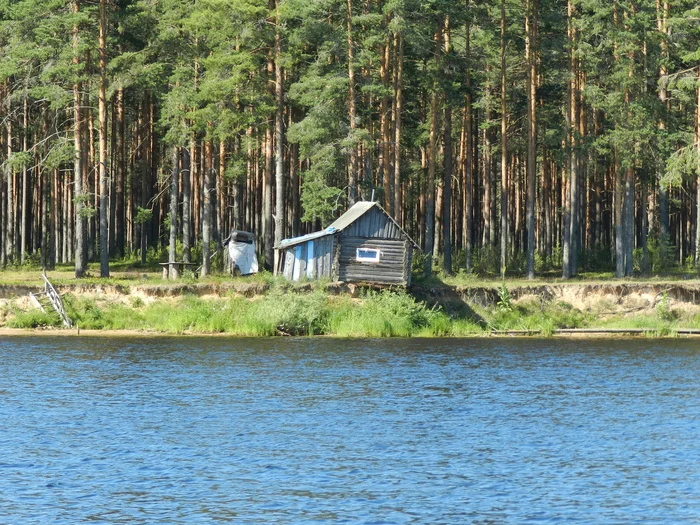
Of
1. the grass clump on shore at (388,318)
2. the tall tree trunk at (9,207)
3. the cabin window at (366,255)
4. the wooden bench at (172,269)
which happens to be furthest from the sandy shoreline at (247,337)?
the tall tree trunk at (9,207)

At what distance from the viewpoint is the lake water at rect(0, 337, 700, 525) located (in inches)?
688

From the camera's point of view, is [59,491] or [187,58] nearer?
[59,491]

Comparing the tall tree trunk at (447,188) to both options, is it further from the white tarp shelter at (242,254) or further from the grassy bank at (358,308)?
the white tarp shelter at (242,254)

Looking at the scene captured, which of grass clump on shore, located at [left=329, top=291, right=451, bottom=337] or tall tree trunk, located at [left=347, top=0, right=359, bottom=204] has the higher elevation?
tall tree trunk, located at [left=347, top=0, right=359, bottom=204]

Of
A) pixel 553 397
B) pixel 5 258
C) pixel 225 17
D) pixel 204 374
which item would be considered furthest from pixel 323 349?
pixel 5 258

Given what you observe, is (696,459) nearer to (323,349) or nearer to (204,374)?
(204,374)

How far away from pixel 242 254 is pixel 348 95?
27.9 ft

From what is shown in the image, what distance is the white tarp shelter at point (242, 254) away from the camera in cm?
5075

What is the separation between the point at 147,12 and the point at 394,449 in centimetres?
3401

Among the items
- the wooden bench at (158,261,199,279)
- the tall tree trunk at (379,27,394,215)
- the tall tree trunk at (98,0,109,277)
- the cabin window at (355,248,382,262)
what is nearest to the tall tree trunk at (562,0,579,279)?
the tall tree trunk at (379,27,394,215)

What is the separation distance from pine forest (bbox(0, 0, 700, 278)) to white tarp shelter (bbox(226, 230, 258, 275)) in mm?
909

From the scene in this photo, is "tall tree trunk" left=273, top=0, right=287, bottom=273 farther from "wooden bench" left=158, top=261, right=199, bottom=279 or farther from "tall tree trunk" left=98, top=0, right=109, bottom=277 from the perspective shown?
"tall tree trunk" left=98, top=0, right=109, bottom=277

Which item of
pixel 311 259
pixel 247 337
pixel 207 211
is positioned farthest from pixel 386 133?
pixel 247 337

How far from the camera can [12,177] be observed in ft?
206
